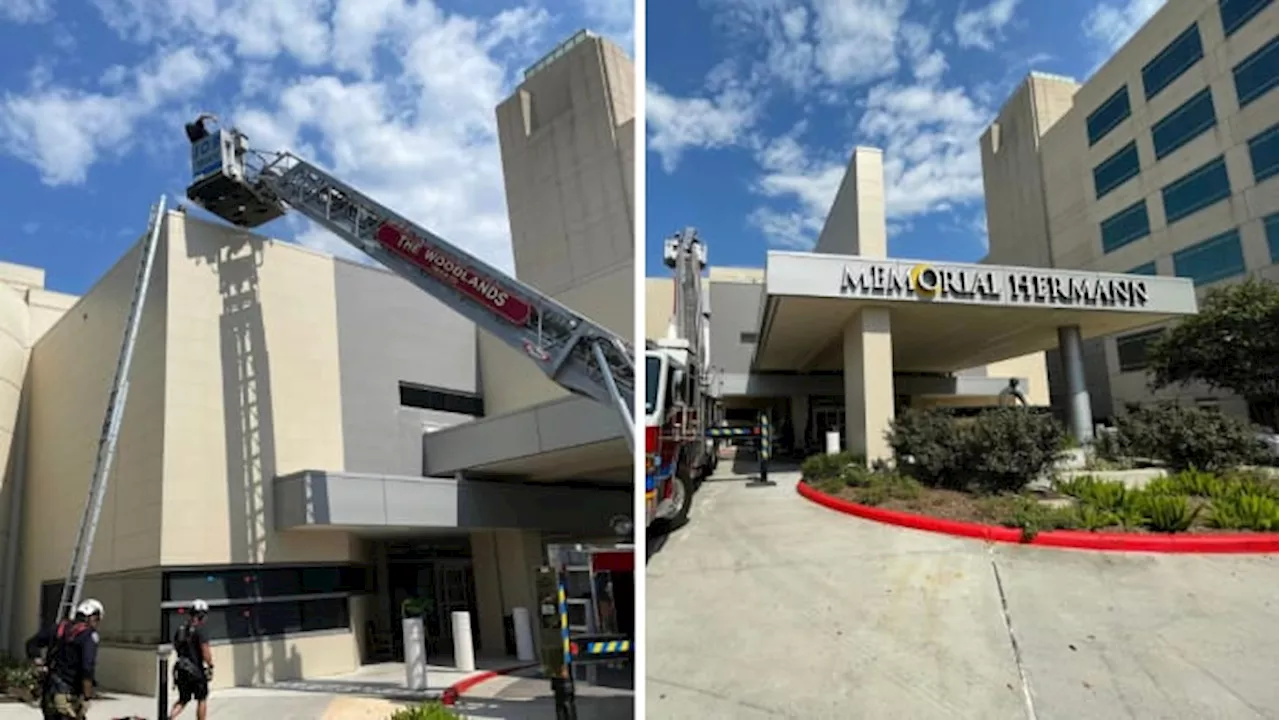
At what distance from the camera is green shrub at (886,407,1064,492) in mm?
10367

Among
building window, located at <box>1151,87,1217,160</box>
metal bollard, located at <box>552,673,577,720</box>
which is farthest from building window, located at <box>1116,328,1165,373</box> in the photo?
metal bollard, located at <box>552,673,577,720</box>

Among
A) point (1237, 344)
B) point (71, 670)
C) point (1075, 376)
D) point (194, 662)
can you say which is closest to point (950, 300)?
point (1075, 376)

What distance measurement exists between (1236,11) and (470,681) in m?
29.9

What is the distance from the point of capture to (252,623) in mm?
12594

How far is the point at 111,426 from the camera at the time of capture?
12250 millimetres

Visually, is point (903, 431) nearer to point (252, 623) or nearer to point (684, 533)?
point (684, 533)

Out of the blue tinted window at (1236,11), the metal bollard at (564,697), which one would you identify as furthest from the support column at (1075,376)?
the blue tinted window at (1236,11)

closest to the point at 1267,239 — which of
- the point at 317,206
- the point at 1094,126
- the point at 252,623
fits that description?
the point at 1094,126

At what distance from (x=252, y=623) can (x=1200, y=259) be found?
2943 cm

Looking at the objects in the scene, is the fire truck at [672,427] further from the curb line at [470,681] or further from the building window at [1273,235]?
the building window at [1273,235]

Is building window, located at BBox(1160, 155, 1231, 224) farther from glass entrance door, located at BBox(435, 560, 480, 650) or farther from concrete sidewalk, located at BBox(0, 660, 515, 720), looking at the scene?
concrete sidewalk, located at BBox(0, 660, 515, 720)

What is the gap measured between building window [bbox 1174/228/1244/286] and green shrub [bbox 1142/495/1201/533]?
71.3ft

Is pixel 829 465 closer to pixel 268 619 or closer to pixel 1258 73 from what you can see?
pixel 268 619

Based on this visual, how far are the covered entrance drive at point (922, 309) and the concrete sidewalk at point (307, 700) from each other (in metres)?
7.74
